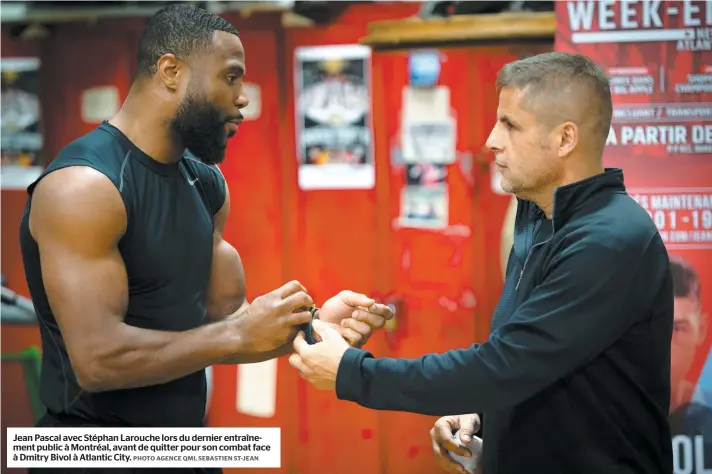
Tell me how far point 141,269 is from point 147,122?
0.39 meters

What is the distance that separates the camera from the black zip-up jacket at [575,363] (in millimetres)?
1602

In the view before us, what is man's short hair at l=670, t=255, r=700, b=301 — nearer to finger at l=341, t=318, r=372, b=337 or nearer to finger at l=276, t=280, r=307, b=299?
finger at l=341, t=318, r=372, b=337

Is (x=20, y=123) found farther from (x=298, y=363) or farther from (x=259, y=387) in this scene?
(x=298, y=363)

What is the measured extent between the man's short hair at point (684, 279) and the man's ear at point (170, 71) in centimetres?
177

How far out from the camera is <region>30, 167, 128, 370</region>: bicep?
1.80 m

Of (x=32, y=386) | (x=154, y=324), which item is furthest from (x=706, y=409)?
(x=32, y=386)

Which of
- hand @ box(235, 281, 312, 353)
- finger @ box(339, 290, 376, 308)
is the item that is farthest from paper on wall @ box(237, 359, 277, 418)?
hand @ box(235, 281, 312, 353)

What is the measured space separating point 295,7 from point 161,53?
1.04 metres

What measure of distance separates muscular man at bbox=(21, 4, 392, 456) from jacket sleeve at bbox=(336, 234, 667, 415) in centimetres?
37

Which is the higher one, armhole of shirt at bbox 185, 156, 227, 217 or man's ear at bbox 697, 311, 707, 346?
armhole of shirt at bbox 185, 156, 227, 217

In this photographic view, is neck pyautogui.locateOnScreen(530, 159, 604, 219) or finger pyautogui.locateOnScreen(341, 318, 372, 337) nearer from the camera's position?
neck pyautogui.locateOnScreen(530, 159, 604, 219)

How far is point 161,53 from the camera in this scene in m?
2.01

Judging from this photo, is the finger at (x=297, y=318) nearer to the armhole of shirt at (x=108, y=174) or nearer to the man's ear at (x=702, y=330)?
the armhole of shirt at (x=108, y=174)

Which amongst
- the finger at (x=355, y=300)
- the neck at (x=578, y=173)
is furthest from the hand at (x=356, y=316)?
the neck at (x=578, y=173)
